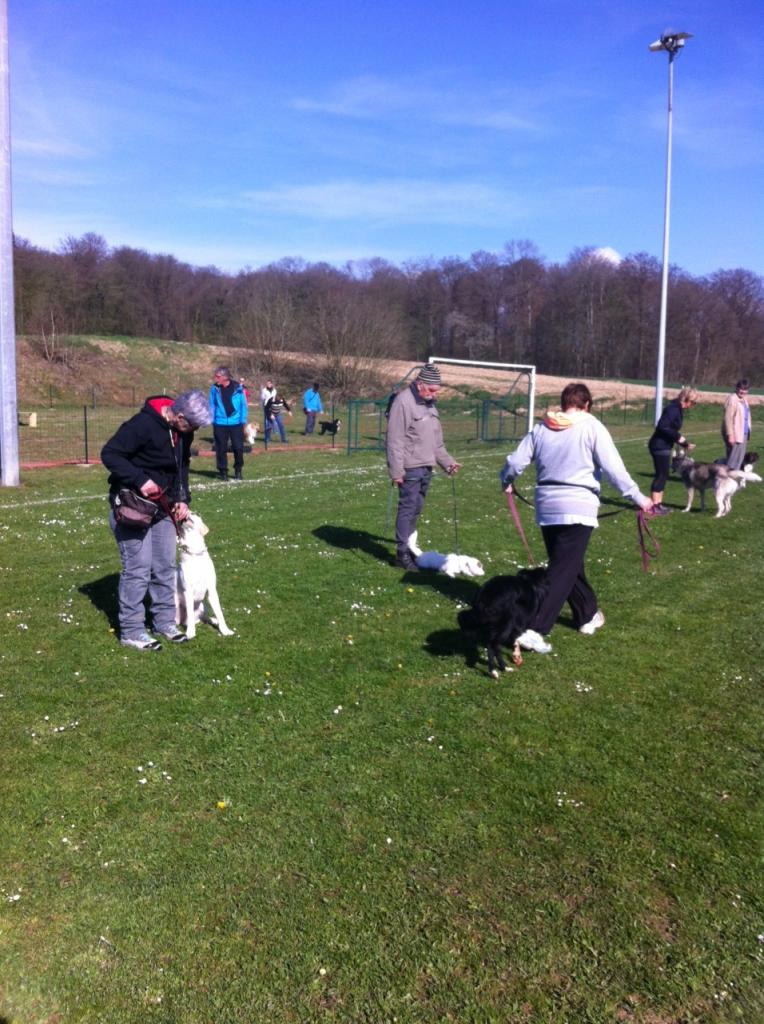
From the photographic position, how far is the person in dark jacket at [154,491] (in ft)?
17.9

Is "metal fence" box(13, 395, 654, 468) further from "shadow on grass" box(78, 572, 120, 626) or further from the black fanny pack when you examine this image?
the black fanny pack

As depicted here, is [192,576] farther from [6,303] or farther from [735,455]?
[6,303]

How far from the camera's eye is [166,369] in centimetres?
5062

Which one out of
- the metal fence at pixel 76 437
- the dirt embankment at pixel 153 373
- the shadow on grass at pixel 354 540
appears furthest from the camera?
the dirt embankment at pixel 153 373

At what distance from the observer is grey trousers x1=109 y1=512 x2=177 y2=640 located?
5723mm

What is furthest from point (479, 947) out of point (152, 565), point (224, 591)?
point (224, 591)

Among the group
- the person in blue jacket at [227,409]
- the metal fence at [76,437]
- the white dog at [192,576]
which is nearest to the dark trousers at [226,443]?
the person in blue jacket at [227,409]

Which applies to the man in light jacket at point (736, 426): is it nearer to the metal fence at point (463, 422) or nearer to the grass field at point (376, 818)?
the grass field at point (376, 818)

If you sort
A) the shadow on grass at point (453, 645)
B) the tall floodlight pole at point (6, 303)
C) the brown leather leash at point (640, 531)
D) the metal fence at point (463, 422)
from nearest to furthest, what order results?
the shadow on grass at point (453, 645) → the brown leather leash at point (640, 531) → the tall floodlight pole at point (6, 303) → the metal fence at point (463, 422)

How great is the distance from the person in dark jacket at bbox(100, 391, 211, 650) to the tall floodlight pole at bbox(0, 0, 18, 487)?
33.3 feet

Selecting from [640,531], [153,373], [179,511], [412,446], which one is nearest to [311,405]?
[412,446]

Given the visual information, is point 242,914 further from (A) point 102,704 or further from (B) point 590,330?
(B) point 590,330

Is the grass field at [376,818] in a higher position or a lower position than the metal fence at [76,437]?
lower

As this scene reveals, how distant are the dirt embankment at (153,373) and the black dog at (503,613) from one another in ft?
111
